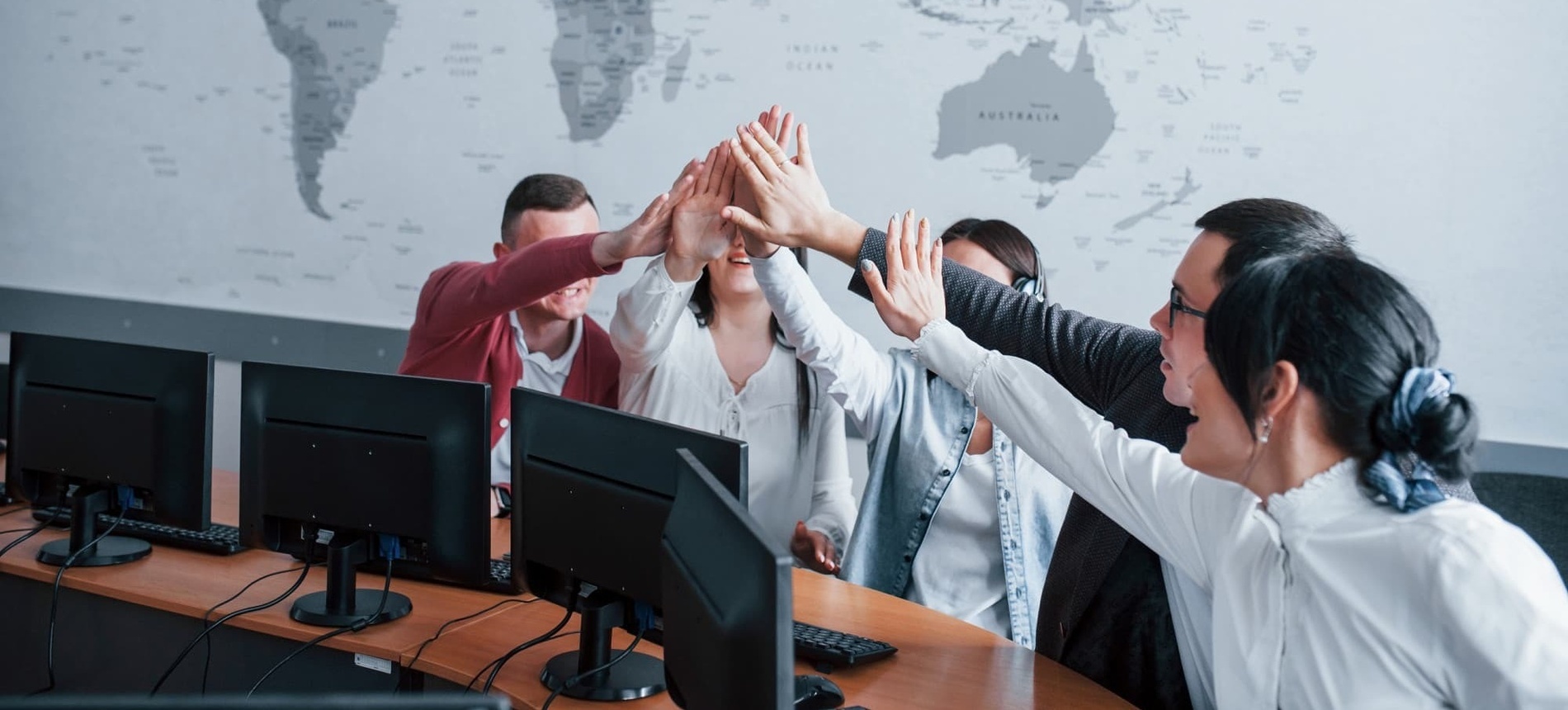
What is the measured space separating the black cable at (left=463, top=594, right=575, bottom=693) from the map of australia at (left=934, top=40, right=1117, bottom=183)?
6.31ft

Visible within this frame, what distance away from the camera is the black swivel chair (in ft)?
8.71

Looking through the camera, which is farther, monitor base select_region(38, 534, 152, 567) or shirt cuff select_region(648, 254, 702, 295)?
shirt cuff select_region(648, 254, 702, 295)

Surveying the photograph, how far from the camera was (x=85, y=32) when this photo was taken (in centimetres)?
436

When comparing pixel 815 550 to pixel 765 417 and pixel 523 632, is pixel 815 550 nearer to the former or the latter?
pixel 765 417

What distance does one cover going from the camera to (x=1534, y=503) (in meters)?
2.68

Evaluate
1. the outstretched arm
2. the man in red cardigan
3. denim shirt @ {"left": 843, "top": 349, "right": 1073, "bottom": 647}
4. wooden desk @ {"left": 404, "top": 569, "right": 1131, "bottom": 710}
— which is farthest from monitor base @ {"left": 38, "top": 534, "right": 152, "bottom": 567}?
the outstretched arm

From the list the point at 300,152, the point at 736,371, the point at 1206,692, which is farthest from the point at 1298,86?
the point at 300,152

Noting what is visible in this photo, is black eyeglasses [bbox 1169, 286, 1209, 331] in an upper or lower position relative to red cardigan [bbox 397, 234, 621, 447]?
upper

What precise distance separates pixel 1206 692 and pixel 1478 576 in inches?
24.2

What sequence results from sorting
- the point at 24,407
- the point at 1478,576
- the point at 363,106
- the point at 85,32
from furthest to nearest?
the point at 85,32
the point at 363,106
the point at 24,407
the point at 1478,576

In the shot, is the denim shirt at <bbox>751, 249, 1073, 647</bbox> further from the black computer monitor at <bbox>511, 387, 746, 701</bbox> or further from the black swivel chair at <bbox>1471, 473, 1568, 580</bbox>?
the black swivel chair at <bbox>1471, 473, 1568, 580</bbox>

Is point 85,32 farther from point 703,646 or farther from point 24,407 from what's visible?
point 703,646

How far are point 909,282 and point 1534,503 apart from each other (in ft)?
5.49

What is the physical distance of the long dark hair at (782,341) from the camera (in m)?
2.67
